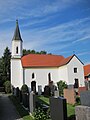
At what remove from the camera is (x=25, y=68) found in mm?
45344

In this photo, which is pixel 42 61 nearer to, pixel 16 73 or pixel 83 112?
pixel 16 73

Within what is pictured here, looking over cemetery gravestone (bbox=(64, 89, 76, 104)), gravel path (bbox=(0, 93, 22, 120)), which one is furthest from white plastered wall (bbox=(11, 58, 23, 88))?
gravel path (bbox=(0, 93, 22, 120))

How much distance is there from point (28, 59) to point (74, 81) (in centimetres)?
1208

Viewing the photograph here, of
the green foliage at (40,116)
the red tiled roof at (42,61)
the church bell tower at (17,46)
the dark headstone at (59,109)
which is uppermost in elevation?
the church bell tower at (17,46)

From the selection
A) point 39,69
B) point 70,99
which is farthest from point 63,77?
point 70,99

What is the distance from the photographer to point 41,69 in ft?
153

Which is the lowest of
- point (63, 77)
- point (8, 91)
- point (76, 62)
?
point (8, 91)

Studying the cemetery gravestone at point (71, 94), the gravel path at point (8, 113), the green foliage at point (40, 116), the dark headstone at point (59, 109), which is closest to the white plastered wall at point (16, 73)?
the cemetery gravestone at point (71, 94)

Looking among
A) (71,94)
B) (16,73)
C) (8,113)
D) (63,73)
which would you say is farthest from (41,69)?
(8,113)

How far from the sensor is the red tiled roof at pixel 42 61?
4641 cm

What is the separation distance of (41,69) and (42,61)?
2.45 meters

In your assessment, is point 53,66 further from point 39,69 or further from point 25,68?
point 25,68

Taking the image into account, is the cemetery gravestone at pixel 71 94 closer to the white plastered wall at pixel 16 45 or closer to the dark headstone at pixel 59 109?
the dark headstone at pixel 59 109

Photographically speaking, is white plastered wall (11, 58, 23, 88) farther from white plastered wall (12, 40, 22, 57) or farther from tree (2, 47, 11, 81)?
tree (2, 47, 11, 81)
